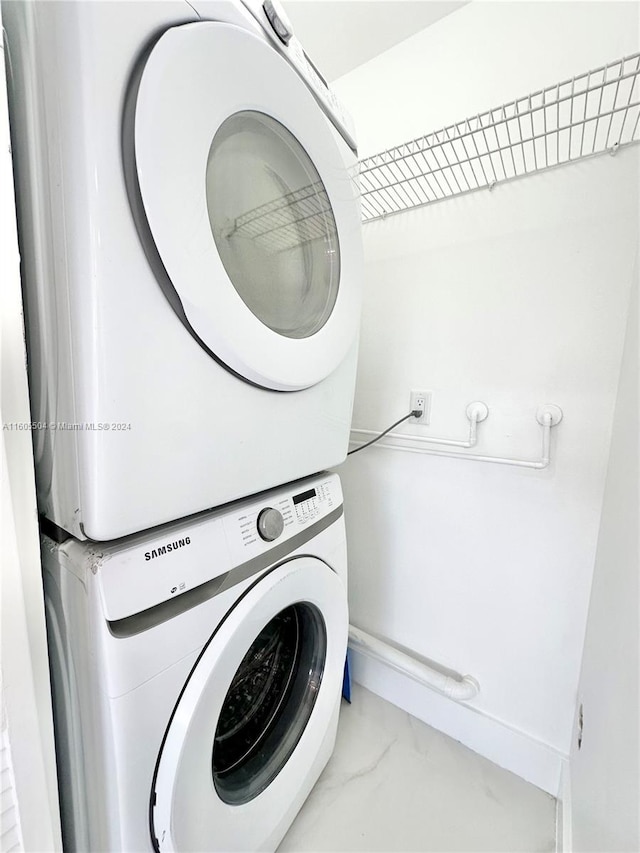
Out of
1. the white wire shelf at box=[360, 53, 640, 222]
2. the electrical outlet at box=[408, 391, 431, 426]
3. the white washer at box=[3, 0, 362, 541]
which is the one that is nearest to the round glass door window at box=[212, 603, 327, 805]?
the white washer at box=[3, 0, 362, 541]

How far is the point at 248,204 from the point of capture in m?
0.73

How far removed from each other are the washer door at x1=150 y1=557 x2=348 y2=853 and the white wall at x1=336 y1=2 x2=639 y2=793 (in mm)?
498

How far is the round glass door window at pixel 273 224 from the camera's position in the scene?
66 cm

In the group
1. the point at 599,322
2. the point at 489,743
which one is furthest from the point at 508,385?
the point at 489,743

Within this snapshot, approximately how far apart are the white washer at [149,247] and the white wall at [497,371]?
25.8 inches

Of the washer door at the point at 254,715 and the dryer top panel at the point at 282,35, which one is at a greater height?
the dryer top panel at the point at 282,35

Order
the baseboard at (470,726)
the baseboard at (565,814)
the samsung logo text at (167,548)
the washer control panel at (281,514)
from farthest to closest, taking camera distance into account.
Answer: the baseboard at (470,726) < the baseboard at (565,814) < the washer control panel at (281,514) < the samsung logo text at (167,548)

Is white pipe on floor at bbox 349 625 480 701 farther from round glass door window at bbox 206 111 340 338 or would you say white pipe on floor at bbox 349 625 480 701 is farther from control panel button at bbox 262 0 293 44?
control panel button at bbox 262 0 293 44

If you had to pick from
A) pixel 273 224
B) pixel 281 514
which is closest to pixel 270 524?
pixel 281 514

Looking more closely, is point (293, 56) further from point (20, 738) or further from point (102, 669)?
point (20, 738)

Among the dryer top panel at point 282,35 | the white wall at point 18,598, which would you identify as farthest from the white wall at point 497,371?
the white wall at point 18,598

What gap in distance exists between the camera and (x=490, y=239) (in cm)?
113

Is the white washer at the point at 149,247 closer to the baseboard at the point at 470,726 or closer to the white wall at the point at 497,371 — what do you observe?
the white wall at the point at 497,371

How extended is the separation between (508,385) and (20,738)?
4.27 ft
